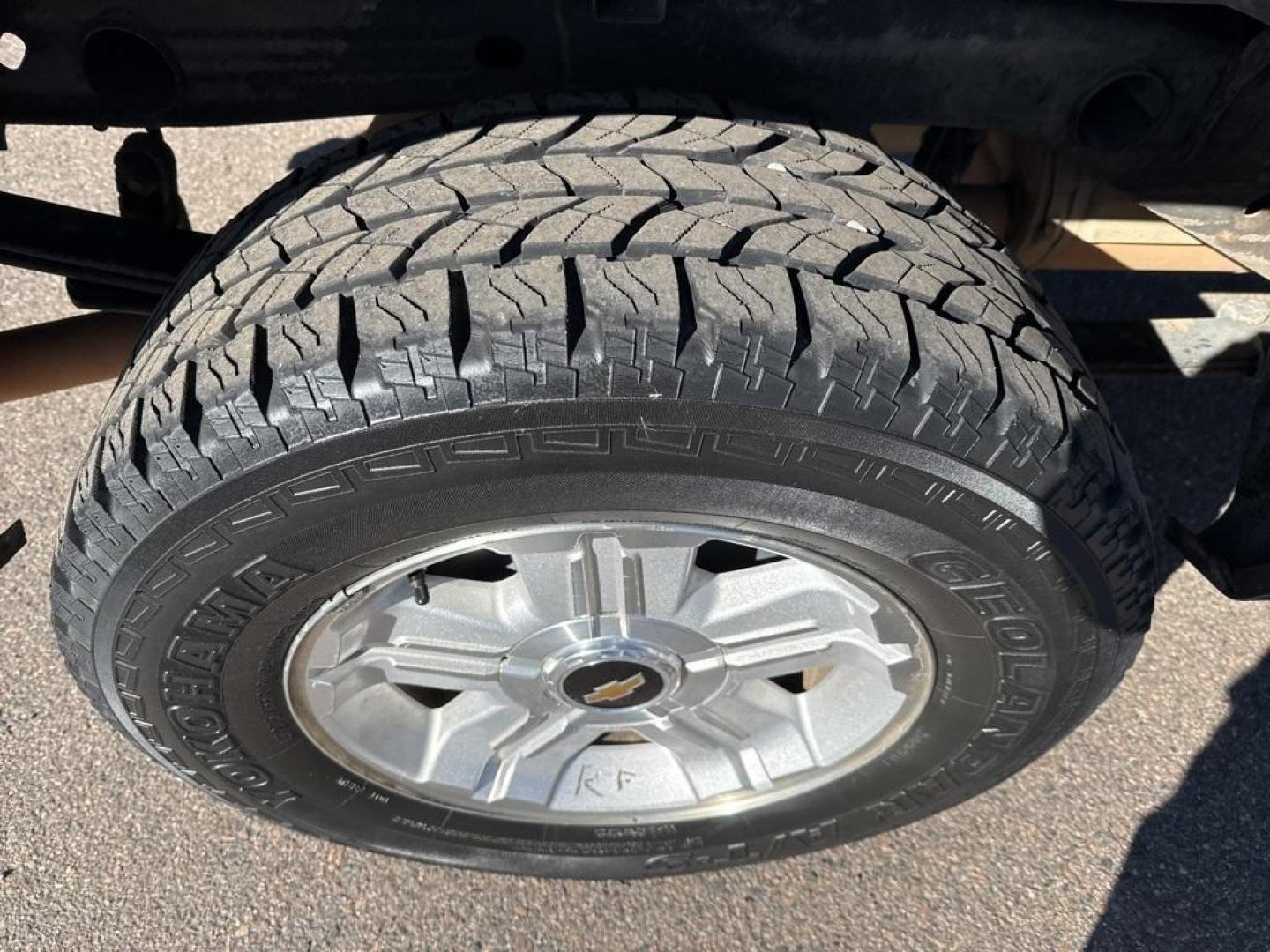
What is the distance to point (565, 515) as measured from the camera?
5.11 feet

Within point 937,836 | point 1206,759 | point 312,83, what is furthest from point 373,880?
point 1206,759

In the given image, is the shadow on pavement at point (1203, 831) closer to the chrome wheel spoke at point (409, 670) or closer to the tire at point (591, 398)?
the tire at point (591, 398)

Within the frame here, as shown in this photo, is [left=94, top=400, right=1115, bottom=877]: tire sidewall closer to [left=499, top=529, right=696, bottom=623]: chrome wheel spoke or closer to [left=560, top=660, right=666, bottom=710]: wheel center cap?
[left=499, top=529, right=696, bottom=623]: chrome wheel spoke

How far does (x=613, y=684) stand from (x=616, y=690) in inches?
0.9

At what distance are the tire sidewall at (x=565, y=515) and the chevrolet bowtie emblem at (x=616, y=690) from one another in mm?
438

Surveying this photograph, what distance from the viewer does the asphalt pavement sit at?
87.7 inches

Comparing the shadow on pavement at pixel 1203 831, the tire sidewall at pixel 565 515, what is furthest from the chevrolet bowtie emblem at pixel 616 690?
the shadow on pavement at pixel 1203 831

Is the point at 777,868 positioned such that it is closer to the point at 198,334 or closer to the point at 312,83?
the point at 198,334

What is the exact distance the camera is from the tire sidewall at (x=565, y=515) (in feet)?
4.67

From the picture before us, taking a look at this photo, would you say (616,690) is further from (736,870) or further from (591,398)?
(591,398)

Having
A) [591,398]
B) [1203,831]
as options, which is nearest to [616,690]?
[591,398]

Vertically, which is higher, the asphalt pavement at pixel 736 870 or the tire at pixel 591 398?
the tire at pixel 591 398

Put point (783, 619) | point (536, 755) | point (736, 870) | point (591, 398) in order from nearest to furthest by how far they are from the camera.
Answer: point (591, 398) → point (783, 619) → point (536, 755) → point (736, 870)

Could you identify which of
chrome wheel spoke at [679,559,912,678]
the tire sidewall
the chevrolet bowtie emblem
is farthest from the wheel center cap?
the tire sidewall
